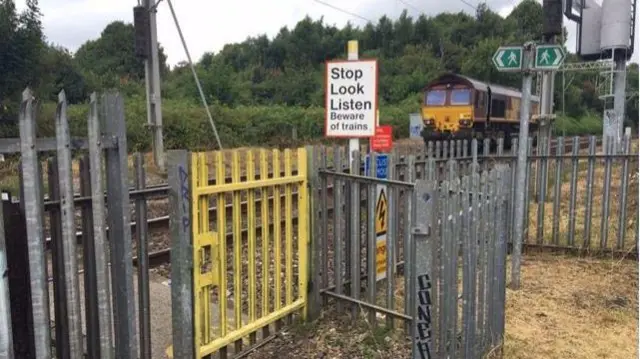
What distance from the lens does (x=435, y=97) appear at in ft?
82.1

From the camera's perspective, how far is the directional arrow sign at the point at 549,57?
5.45 meters

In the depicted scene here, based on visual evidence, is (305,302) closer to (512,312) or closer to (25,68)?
(512,312)

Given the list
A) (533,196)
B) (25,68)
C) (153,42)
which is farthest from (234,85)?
(533,196)

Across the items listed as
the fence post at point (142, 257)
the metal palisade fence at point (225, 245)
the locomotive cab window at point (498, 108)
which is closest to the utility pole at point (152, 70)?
the metal palisade fence at point (225, 245)

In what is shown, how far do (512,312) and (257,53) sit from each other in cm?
6471

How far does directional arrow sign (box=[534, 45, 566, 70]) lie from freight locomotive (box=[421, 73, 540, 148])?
17718mm

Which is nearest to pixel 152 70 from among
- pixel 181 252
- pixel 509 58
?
pixel 509 58

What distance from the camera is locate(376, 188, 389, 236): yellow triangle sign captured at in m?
4.55

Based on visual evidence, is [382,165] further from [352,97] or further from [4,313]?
[4,313]

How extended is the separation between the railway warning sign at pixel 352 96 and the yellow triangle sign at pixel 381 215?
791 millimetres

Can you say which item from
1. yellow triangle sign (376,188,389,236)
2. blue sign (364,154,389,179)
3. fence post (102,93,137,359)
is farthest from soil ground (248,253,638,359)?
fence post (102,93,137,359)

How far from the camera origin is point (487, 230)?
12.7 ft

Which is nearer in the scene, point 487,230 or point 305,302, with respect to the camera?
point 487,230

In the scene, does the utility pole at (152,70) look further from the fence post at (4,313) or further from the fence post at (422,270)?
the fence post at (4,313)
